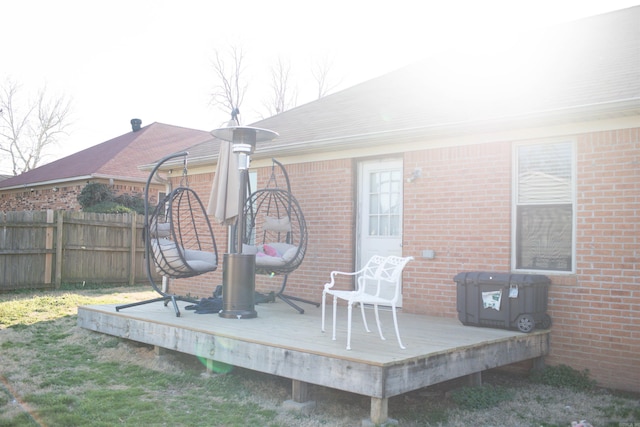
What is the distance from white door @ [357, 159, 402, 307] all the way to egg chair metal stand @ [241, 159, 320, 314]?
2.82ft

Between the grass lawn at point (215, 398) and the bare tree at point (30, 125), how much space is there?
2980cm

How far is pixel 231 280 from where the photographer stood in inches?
261

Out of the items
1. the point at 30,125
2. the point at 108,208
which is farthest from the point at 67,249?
the point at 30,125

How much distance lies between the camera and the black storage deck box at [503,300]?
6.02m

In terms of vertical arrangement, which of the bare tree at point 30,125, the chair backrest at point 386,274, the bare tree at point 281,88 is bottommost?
the chair backrest at point 386,274

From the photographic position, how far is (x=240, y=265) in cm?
660

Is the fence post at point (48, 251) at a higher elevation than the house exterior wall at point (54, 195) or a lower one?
lower

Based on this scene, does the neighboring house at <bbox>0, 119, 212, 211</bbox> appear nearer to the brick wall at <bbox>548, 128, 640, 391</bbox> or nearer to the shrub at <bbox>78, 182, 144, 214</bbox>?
the shrub at <bbox>78, 182, 144, 214</bbox>

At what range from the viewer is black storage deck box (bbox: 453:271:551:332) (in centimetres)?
602

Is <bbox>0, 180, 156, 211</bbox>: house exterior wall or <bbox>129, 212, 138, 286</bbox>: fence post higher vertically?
<bbox>0, 180, 156, 211</bbox>: house exterior wall

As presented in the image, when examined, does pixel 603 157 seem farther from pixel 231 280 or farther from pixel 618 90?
pixel 231 280

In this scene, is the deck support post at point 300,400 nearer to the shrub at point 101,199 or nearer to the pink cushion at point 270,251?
the pink cushion at point 270,251

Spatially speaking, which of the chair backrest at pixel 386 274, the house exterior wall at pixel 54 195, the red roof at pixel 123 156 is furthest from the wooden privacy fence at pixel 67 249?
the chair backrest at pixel 386 274

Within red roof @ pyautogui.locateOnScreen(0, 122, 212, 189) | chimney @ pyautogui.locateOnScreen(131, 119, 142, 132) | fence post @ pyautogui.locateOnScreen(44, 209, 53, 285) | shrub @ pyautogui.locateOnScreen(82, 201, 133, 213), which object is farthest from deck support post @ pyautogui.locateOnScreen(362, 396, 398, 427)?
chimney @ pyautogui.locateOnScreen(131, 119, 142, 132)
